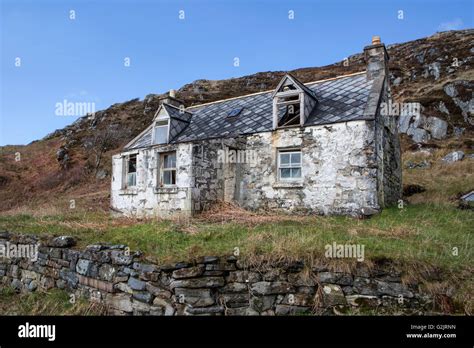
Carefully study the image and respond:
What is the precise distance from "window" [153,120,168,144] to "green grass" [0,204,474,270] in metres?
5.76

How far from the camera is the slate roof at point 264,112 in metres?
12.9

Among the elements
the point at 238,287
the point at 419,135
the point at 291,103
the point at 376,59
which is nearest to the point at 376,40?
the point at 376,59

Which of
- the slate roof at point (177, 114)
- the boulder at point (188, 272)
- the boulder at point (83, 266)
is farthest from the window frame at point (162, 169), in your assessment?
the boulder at point (188, 272)

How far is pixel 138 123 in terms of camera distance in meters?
39.5

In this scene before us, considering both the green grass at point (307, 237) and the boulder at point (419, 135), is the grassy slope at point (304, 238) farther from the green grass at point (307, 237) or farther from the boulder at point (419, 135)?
the boulder at point (419, 135)

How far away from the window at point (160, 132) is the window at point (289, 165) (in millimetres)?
5554

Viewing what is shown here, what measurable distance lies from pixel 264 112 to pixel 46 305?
11204mm

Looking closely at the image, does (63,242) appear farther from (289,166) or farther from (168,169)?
(289,166)

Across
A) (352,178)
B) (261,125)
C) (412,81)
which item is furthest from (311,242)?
(412,81)

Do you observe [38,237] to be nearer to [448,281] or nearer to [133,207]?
[133,207]

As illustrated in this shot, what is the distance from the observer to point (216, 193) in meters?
13.6

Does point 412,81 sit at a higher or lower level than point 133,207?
higher

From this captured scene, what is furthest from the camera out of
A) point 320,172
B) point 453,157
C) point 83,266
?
point 453,157
